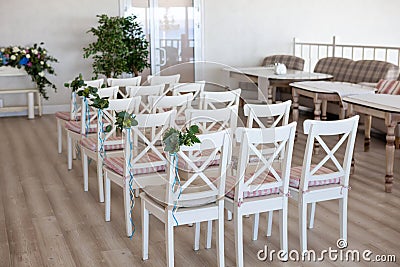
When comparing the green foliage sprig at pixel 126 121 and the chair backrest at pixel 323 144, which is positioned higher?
the green foliage sprig at pixel 126 121

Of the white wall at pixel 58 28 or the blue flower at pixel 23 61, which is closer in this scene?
the blue flower at pixel 23 61

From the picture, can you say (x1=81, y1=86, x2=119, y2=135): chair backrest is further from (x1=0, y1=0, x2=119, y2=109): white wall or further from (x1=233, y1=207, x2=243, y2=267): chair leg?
(x1=0, y1=0, x2=119, y2=109): white wall

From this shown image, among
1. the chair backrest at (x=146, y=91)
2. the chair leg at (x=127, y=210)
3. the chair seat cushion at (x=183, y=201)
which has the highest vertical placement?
the chair backrest at (x=146, y=91)

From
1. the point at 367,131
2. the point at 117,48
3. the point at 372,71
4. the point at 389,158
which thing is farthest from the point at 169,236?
the point at 117,48

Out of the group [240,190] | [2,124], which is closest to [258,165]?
[240,190]

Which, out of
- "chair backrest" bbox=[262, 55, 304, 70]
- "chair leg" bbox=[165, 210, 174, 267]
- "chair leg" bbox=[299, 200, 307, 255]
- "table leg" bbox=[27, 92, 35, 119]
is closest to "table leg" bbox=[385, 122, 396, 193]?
"chair leg" bbox=[299, 200, 307, 255]

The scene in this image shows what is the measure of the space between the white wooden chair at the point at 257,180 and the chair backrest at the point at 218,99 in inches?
18.6

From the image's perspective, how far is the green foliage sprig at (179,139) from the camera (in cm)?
280

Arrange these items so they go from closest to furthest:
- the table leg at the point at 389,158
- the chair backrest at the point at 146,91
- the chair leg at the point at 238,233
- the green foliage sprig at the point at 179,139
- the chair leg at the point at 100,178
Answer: the green foliage sprig at the point at 179,139 < the chair leg at the point at 238,233 < the chair leg at the point at 100,178 < the table leg at the point at 389,158 < the chair backrest at the point at 146,91

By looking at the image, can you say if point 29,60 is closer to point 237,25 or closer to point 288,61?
point 237,25

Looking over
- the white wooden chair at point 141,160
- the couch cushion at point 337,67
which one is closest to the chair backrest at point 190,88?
the white wooden chair at point 141,160

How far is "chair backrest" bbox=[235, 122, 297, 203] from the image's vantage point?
307cm

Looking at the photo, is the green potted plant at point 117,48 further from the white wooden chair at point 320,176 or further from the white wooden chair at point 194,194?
the white wooden chair at point 194,194

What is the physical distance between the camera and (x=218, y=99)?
3592mm
